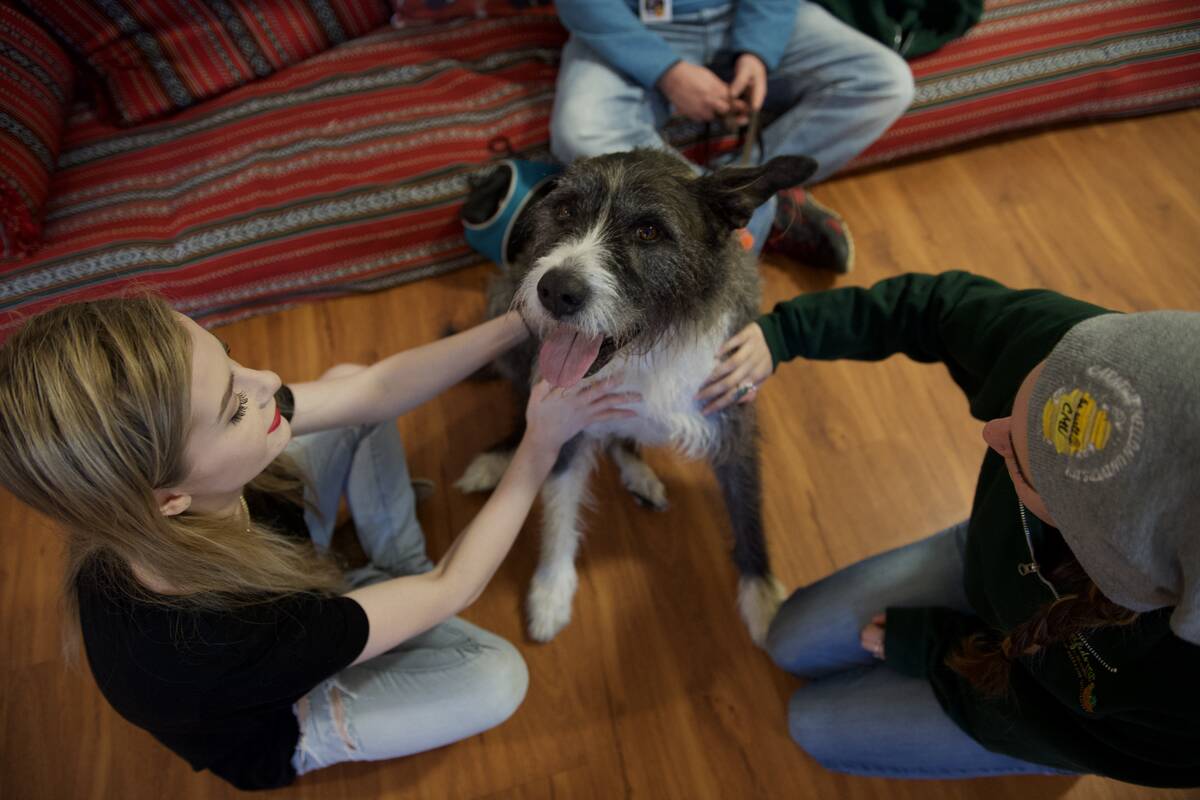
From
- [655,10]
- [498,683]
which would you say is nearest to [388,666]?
[498,683]

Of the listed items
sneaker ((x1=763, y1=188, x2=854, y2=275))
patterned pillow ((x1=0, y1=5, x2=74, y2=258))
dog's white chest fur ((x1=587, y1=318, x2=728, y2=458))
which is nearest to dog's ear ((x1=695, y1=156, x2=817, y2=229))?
dog's white chest fur ((x1=587, y1=318, x2=728, y2=458))

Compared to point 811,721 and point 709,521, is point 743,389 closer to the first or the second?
point 709,521

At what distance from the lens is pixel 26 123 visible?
2.40 metres

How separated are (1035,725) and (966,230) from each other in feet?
6.72

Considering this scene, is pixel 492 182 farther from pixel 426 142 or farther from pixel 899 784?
pixel 899 784

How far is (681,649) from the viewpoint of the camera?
6.77ft

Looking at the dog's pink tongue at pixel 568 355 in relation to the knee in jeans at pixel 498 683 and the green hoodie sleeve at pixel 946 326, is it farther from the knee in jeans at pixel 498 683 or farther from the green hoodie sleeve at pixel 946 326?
the knee in jeans at pixel 498 683

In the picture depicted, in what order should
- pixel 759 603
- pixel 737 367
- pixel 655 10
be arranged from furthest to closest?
pixel 655 10 → pixel 759 603 → pixel 737 367

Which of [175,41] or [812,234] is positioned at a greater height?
[175,41]

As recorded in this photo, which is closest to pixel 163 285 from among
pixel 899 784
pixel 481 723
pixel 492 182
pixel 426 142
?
pixel 426 142

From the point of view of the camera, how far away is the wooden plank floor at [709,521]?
6.29 feet

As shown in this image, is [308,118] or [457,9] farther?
[457,9]

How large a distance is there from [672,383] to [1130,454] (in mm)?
955

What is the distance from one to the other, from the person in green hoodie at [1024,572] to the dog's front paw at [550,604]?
587 millimetres
